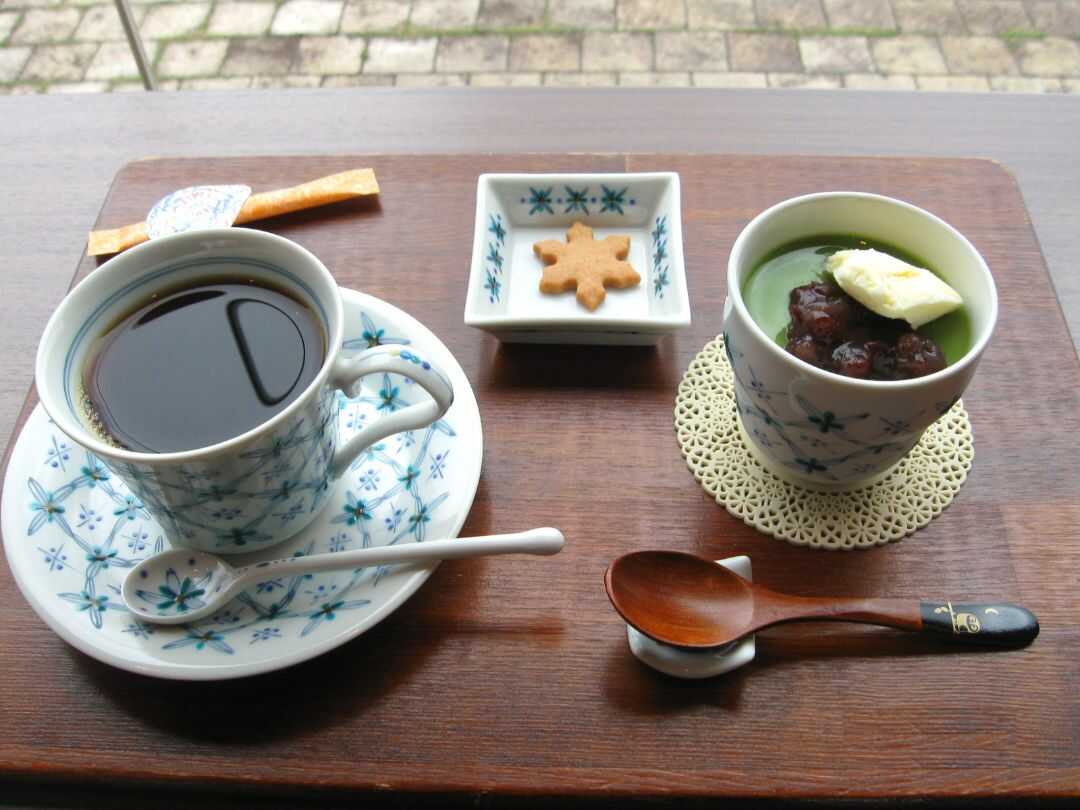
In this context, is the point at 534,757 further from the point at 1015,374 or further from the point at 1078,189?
the point at 1078,189

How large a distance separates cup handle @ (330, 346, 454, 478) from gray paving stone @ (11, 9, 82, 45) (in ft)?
7.72

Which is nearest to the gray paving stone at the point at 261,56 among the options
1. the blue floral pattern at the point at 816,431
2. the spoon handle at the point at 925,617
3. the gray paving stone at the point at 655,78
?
the gray paving stone at the point at 655,78

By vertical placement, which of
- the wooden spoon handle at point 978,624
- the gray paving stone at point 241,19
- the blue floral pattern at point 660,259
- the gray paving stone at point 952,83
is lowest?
the gray paving stone at point 952,83

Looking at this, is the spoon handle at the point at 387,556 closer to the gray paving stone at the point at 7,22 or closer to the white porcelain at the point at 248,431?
the white porcelain at the point at 248,431

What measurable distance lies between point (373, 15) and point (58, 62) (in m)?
0.88

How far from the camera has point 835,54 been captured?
2330 millimetres

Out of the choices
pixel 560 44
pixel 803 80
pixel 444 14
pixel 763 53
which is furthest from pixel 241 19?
pixel 803 80

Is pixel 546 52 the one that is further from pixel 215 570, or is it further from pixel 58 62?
pixel 215 570

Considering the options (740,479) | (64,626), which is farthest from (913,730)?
(64,626)

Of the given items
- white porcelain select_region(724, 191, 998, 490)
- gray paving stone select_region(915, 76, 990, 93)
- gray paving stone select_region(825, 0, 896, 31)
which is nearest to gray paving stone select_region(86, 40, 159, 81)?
gray paving stone select_region(825, 0, 896, 31)

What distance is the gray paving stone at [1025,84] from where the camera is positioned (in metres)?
2.24

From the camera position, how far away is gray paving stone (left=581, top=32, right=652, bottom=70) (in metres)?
2.33

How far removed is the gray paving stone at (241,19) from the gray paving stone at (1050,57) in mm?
2075

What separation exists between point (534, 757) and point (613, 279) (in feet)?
1.76
